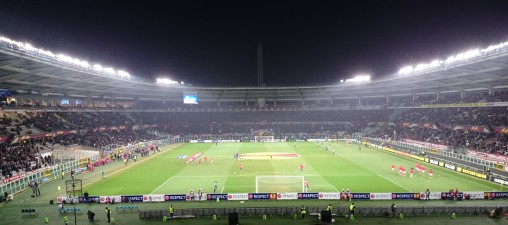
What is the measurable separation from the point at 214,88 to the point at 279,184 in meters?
55.0

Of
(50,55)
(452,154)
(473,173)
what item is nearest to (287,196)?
(473,173)

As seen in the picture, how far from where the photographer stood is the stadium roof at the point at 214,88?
1481 inches

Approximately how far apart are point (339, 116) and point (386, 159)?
151 feet

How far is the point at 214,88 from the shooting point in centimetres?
8588

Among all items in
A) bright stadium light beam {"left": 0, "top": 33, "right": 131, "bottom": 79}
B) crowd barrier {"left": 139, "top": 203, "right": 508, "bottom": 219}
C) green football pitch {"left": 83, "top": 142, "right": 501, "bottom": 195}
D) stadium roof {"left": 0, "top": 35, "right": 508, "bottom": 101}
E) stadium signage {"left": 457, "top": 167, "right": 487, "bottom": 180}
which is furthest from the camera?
Result: stadium roof {"left": 0, "top": 35, "right": 508, "bottom": 101}

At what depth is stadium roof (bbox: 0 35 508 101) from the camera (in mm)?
37625

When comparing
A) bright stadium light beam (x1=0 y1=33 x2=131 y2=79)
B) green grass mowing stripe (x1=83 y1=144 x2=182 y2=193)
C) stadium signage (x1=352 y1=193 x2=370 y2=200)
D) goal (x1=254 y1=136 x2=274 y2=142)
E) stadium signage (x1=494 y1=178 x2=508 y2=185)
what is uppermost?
bright stadium light beam (x1=0 y1=33 x2=131 y2=79)

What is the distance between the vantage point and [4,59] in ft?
108

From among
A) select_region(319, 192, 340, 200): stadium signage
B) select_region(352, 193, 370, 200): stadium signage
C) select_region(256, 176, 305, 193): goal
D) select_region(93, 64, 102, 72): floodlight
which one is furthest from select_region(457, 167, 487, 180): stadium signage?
select_region(93, 64, 102, 72): floodlight

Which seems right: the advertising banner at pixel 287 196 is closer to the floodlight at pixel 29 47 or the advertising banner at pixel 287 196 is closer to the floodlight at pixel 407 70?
the floodlight at pixel 29 47

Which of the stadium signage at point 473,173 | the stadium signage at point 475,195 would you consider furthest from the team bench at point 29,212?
the stadium signage at point 473,173

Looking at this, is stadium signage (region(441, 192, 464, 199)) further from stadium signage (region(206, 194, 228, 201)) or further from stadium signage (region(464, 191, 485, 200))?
stadium signage (region(206, 194, 228, 201))

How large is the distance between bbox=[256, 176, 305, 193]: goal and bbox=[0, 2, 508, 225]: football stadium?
0.31 metres

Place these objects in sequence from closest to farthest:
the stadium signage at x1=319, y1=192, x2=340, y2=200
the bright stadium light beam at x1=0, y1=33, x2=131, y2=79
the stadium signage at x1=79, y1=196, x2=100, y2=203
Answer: the stadium signage at x1=319, y1=192, x2=340, y2=200 < the stadium signage at x1=79, y1=196, x2=100, y2=203 < the bright stadium light beam at x1=0, y1=33, x2=131, y2=79
